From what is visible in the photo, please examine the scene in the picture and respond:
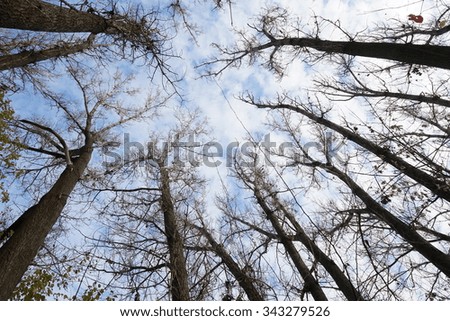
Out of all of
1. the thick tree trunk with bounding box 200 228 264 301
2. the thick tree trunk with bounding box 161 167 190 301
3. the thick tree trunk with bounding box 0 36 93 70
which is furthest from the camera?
the thick tree trunk with bounding box 0 36 93 70

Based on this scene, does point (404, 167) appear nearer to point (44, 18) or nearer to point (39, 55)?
point (44, 18)

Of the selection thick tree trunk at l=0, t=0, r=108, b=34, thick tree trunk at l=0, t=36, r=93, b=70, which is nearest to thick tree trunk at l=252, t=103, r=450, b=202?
thick tree trunk at l=0, t=0, r=108, b=34

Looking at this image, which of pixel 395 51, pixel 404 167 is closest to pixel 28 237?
pixel 395 51

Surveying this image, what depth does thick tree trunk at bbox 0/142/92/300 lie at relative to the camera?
373 cm

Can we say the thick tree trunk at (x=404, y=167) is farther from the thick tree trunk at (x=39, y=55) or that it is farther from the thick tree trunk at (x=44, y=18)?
the thick tree trunk at (x=39, y=55)

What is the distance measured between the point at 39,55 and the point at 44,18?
297 cm

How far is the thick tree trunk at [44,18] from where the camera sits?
11.3 ft

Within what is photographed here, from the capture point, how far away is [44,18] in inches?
147

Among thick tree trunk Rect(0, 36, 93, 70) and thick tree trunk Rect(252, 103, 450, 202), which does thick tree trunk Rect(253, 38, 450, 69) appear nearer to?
thick tree trunk Rect(252, 103, 450, 202)

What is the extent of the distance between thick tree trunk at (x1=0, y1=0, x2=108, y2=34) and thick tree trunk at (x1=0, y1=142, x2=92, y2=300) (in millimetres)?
2606

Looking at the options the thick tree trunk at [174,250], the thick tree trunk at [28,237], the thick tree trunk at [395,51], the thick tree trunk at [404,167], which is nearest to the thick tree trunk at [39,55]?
the thick tree trunk at [28,237]

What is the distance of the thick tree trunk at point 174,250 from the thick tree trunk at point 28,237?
1.83 meters
